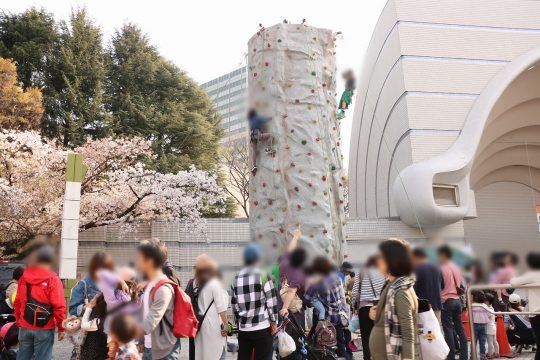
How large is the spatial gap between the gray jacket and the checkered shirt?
0.97 metres

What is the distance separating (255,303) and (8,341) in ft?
12.1

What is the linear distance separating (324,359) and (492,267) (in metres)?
3.56

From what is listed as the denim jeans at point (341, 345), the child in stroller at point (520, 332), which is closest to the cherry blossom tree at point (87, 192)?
the denim jeans at point (341, 345)

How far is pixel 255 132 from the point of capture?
371 cm

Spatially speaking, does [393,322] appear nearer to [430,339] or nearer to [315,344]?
[430,339]

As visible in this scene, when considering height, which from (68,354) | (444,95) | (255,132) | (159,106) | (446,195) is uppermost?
(159,106)

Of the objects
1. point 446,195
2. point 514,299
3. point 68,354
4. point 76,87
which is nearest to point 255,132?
point 68,354

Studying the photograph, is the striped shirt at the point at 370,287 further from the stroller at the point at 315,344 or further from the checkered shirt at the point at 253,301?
the checkered shirt at the point at 253,301

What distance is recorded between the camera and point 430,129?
15.5m

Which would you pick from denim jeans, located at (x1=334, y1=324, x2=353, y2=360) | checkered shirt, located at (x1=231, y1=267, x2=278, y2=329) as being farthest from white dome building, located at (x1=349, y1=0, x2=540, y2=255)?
checkered shirt, located at (x1=231, y1=267, x2=278, y2=329)

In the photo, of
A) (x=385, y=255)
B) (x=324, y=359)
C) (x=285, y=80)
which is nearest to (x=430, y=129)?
(x=324, y=359)

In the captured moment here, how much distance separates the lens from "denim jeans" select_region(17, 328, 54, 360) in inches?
184

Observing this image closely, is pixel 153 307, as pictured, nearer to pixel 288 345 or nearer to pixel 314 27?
pixel 288 345

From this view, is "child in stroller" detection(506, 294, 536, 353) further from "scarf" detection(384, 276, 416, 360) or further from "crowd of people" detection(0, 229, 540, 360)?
"scarf" detection(384, 276, 416, 360)
